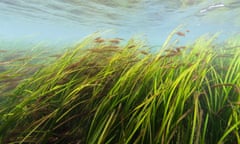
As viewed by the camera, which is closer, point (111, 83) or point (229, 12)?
point (111, 83)

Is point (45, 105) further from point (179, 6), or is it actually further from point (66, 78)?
point (179, 6)

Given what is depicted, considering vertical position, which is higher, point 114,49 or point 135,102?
point 114,49

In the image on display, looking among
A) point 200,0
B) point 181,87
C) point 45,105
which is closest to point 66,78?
point 45,105

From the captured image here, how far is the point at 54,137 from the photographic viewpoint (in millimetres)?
1700

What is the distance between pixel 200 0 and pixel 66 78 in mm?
16948

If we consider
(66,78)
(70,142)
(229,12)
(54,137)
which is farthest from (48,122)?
(229,12)

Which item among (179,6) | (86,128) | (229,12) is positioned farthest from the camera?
(229,12)

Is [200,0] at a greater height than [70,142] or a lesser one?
greater

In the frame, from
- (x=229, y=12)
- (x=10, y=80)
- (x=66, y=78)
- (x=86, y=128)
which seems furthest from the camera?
(x=229, y=12)

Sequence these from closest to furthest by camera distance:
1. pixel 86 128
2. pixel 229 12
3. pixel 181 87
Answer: pixel 181 87
pixel 86 128
pixel 229 12

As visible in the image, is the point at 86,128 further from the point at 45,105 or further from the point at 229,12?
the point at 229,12

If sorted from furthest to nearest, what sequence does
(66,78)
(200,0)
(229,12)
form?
1. (229,12)
2. (200,0)
3. (66,78)

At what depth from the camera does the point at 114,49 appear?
2367 mm

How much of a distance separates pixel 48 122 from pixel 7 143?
0.34 m
